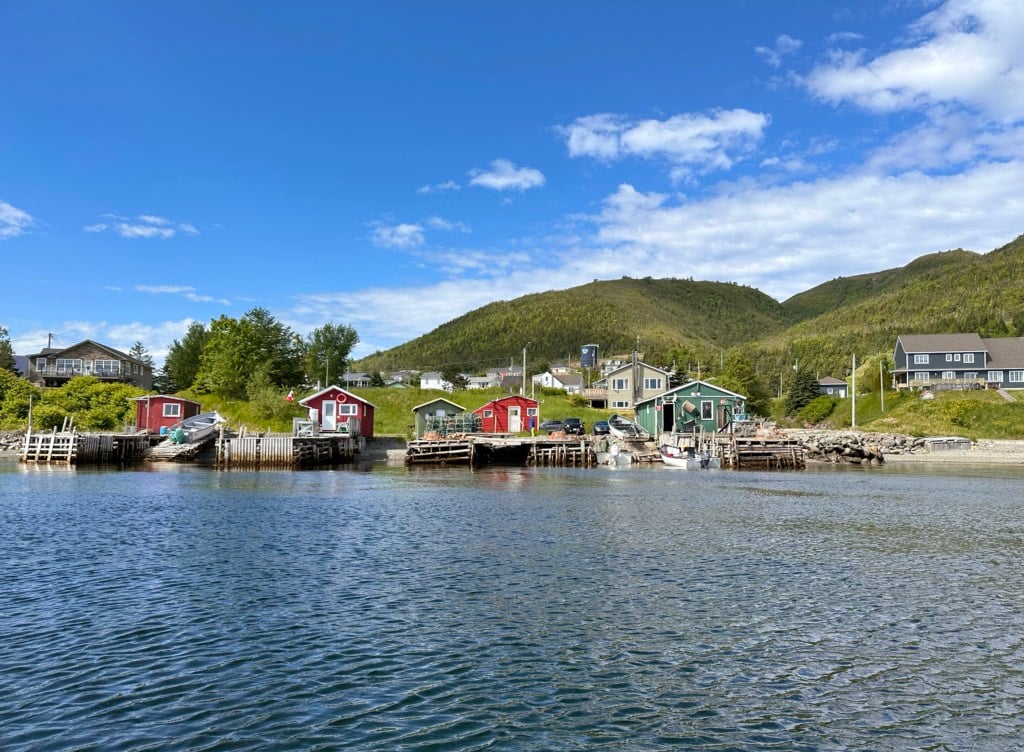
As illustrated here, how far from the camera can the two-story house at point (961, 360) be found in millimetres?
100438

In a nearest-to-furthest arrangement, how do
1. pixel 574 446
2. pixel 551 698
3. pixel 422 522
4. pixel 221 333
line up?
pixel 551 698
pixel 422 522
pixel 574 446
pixel 221 333

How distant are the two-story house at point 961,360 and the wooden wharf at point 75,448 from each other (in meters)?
96.4

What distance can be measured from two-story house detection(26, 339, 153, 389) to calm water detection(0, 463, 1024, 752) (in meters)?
92.1

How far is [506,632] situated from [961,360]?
110464mm

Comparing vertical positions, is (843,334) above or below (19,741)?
above

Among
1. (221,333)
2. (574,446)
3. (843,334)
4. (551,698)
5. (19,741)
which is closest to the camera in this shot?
(19,741)

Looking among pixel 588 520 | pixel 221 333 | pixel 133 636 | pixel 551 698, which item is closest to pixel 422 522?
pixel 588 520

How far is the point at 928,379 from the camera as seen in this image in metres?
103

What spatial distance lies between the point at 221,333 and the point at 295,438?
1636 inches

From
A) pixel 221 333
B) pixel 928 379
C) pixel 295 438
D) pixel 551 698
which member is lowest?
pixel 551 698

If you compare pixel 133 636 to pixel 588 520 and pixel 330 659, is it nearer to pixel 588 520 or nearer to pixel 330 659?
pixel 330 659

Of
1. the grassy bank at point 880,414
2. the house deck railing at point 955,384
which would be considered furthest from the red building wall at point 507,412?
the house deck railing at point 955,384

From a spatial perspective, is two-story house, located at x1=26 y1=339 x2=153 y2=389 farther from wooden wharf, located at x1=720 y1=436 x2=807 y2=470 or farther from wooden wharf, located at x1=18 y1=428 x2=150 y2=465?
wooden wharf, located at x1=720 y1=436 x2=807 y2=470

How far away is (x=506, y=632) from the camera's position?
1416 cm
